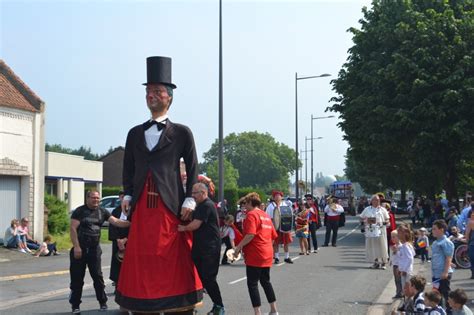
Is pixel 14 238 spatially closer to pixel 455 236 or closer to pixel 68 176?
pixel 455 236

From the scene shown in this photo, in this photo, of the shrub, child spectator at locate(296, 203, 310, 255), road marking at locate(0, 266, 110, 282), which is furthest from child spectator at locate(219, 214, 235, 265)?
the shrub

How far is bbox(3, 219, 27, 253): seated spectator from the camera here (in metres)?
22.6

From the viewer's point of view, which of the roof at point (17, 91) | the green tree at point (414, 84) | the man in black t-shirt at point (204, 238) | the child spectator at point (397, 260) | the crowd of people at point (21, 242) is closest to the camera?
the man in black t-shirt at point (204, 238)

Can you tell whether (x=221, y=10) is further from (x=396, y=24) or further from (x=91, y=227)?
(x=91, y=227)

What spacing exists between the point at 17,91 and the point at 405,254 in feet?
57.3

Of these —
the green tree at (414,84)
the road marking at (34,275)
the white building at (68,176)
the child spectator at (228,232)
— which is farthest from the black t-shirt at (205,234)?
the white building at (68,176)

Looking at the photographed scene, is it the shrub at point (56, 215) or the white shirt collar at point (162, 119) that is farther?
the shrub at point (56, 215)

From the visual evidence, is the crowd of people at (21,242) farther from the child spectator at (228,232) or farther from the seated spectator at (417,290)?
the seated spectator at (417,290)

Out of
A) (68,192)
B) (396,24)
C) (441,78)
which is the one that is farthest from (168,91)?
(68,192)

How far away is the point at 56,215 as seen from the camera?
27266 mm

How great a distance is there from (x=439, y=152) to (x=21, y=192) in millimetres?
18095

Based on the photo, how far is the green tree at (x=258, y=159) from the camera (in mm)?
149250

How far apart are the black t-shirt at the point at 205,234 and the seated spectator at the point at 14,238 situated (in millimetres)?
16437

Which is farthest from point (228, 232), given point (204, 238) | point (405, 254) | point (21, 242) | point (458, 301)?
point (204, 238)
